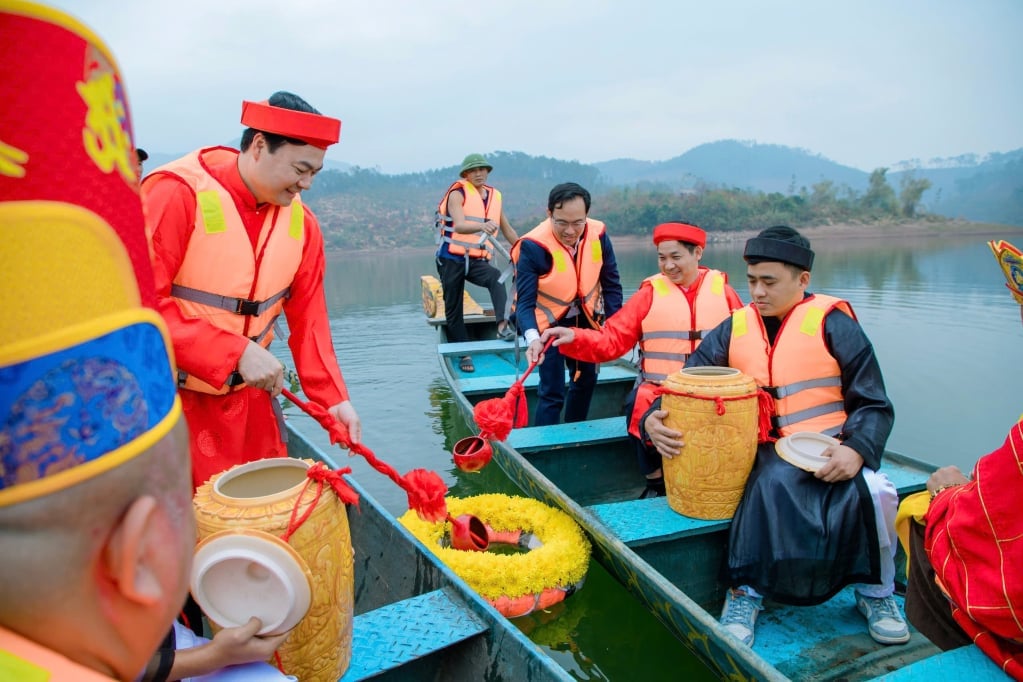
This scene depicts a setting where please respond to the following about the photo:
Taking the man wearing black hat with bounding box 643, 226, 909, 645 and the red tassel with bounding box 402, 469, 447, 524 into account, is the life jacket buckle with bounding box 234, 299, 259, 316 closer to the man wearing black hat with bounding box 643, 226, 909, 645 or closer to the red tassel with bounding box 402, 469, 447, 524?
the red tassel with bounding box 402, 469, 447, 524

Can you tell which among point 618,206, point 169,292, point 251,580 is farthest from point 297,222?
point 618,206

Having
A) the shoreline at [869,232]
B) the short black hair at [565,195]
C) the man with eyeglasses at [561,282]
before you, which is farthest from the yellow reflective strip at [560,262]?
the shoreline at [869,232]

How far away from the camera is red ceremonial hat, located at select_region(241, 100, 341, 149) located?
218 centimetres

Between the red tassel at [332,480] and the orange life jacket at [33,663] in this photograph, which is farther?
the red tassel at [332,480]

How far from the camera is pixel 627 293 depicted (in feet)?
50.8

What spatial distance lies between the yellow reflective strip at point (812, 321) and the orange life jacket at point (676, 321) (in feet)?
2.95

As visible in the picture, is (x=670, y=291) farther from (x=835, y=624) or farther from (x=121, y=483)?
(x=121, y=483)

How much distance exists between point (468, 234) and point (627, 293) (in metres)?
8.66

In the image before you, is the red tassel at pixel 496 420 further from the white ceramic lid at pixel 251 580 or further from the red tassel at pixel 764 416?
the white ceramic lid at pixel 251 580

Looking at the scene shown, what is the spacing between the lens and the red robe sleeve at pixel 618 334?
13.2ft

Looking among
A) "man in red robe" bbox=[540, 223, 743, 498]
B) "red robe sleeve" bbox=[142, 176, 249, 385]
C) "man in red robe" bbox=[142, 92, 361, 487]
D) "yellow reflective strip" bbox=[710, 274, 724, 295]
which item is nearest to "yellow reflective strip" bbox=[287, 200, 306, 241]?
"man in red robe" bbox=[142, 92, 361, 487]

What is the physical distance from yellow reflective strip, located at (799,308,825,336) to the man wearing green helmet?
4.43 m

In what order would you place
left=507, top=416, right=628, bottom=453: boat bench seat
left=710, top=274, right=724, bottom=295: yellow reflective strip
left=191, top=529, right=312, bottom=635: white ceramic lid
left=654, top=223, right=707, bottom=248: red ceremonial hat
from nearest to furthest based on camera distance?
left=191, top=529, right=312, bottom=635: white ceramic lid
left=654, top=223, right=707, bottom=248: red ceremonial hat
left=710, top=274, right=724, bottom=295: yellow reflective strip
left=507, top=416, right=628, bottom=453: boat bench seat

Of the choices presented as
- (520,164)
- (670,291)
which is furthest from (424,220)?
(670,291)
